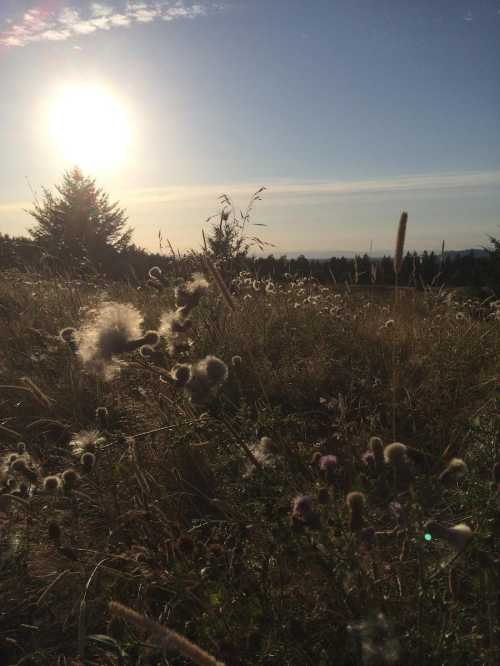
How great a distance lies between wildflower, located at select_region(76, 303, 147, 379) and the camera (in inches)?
64.8

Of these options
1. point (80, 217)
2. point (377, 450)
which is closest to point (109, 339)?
point (377, 450)

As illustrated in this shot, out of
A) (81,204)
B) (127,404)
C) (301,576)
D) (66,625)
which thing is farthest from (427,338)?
(81,204)

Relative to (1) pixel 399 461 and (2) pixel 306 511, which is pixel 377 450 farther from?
(2) pixel 306 511

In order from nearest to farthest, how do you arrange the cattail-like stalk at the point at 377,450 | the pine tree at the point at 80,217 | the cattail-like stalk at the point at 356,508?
the cattail-like stalk at the point at 356,508
the cattail-like stalk at the point at 377,450
the pine tree at the point at 80,217

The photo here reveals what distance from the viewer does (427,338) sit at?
407 cm

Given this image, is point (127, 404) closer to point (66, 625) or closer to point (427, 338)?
point (66, 625)

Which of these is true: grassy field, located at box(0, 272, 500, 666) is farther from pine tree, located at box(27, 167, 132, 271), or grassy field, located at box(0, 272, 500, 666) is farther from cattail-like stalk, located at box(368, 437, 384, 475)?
pine tree, located at box(27, 167, 132, 271)

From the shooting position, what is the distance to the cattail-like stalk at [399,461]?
1352mm

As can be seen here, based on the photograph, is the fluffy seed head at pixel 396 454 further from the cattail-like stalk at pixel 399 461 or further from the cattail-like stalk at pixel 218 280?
the cattail-like stalk at pixel 218 280

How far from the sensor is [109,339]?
1.66 metres

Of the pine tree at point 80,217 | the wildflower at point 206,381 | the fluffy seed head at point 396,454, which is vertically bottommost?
the fluffy seed head at point 396,454

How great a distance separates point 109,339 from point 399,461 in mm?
1057

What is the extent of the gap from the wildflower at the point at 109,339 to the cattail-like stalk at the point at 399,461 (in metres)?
0.88

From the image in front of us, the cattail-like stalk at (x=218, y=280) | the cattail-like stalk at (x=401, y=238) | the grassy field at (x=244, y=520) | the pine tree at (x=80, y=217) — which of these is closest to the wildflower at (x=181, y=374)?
the grassy field at (x=244, y=520)
